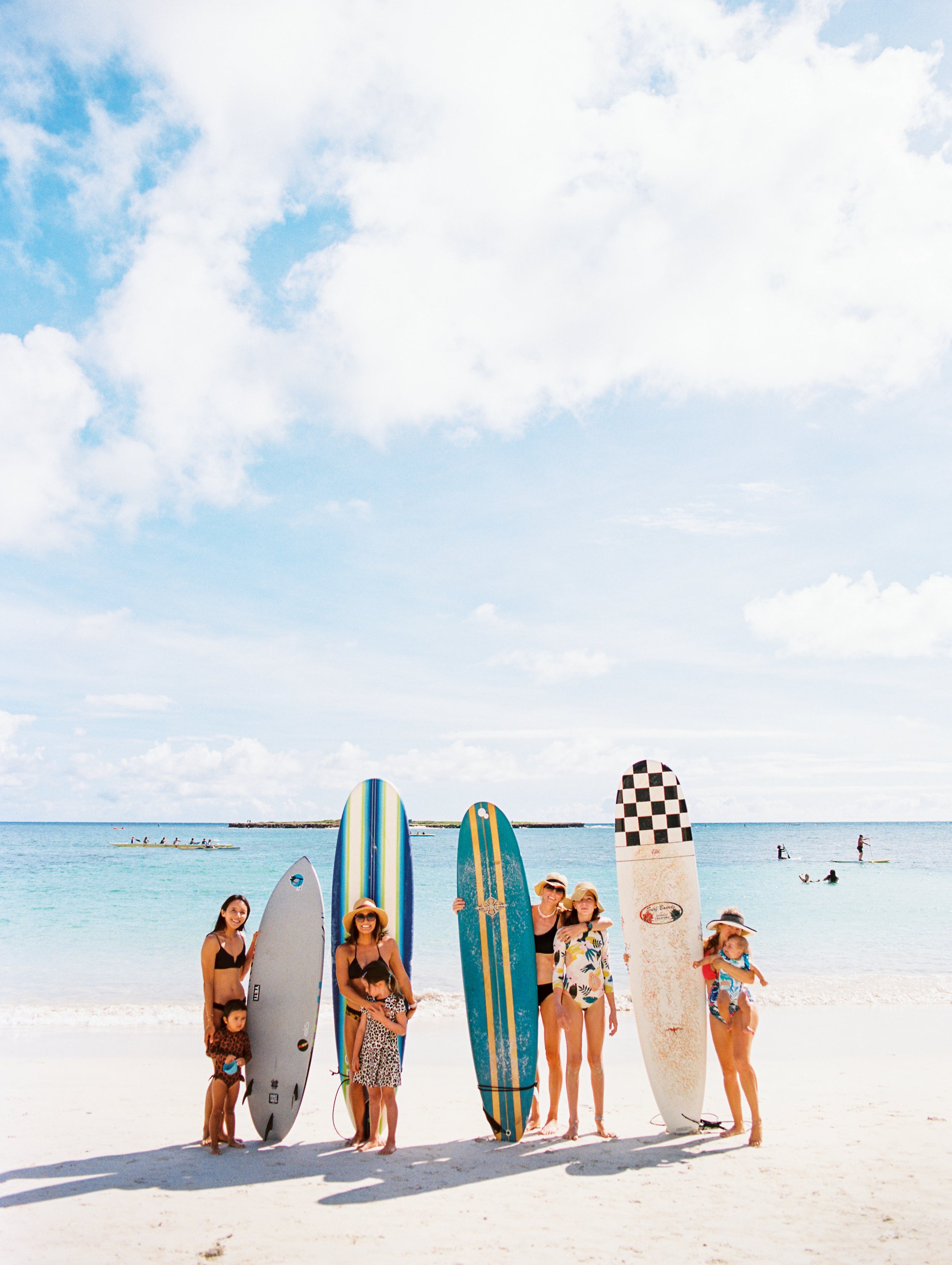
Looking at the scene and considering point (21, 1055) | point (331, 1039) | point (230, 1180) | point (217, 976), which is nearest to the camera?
point (230, 1180)

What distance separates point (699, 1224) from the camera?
3145 millimetres

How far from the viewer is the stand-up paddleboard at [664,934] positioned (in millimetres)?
4445

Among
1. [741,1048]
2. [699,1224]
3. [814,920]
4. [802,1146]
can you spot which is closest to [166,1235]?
[699,1224]

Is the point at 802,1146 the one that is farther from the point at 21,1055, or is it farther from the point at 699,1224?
the point at 21,1055

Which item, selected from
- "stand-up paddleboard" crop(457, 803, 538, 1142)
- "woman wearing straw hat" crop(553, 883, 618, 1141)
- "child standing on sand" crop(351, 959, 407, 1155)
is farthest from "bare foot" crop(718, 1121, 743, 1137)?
"child standing on sand" crop(351, 959, 407, 1155)

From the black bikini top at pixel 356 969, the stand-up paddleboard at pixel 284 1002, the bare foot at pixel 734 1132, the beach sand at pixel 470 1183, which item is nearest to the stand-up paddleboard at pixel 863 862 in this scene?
the beach sand at pixel 470 1183

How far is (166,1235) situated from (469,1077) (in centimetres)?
323

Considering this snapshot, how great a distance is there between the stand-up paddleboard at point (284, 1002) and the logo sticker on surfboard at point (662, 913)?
6.05 feet

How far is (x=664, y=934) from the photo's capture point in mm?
4594

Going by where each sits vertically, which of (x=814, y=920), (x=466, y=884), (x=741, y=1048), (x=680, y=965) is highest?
(x=466, y=884)

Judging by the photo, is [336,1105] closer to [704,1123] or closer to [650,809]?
[704,1123]

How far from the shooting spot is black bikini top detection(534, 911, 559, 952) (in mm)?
4375

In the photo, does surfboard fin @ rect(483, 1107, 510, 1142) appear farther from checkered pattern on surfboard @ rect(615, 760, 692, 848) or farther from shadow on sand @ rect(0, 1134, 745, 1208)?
checkered pattern on surfboard @ rect(615, 760, 692, 848)

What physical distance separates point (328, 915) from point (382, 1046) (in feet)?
12.7
